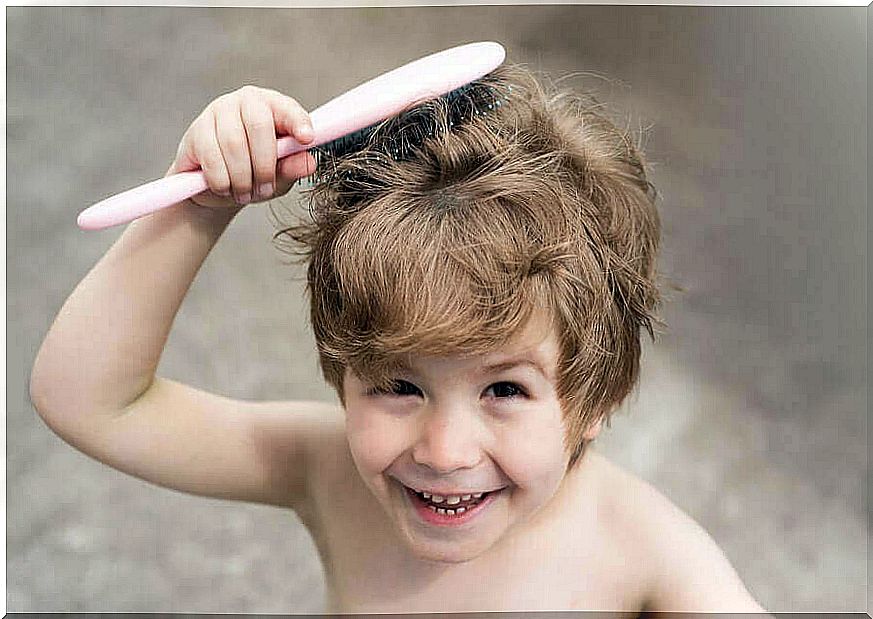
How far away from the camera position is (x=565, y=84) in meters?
0.74

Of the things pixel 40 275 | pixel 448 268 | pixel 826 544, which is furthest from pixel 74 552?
pixel 826 544

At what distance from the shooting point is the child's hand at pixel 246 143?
61 cm

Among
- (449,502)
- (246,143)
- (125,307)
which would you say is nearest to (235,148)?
(246,143)

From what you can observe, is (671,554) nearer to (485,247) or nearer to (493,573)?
(493,573)

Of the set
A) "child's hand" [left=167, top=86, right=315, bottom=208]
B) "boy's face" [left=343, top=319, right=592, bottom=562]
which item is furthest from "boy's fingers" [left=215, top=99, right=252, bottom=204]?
"boy's face" [left=343, top=319, right=592, bottom=562]

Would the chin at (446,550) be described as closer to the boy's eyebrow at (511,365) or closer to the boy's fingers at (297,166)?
the boy's eyebrow at (511,365)

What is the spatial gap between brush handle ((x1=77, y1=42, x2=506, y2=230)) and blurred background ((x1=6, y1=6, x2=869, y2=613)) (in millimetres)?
102

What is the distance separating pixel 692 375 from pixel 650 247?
146 mm

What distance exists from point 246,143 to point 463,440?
8.2 inches

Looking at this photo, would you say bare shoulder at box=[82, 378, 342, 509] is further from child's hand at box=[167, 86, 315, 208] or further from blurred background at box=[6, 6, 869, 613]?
child's hand at box=[167, 86, 315, 208]

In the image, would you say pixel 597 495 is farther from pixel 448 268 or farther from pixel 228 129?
pixel 228 129

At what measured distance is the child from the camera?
1.96 feet

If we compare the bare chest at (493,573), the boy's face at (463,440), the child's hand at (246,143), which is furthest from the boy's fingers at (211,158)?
the bare chest at (493,573)

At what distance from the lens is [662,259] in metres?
0.79
